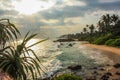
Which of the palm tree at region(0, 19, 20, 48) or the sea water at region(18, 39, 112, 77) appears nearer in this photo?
the palm tree at region(0, 19, 20, 48)

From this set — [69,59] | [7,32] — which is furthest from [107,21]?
[7,32]

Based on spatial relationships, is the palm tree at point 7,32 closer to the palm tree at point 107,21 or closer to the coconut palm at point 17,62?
the coconut palm at point 17,62

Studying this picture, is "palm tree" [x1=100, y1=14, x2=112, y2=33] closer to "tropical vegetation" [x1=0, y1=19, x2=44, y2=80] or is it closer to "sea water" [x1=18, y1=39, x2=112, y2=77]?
"sea water" [x1=18, y1=39, x2=112, y2=77]

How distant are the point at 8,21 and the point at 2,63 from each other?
1417mm

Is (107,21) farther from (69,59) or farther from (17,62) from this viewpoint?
(17,62)

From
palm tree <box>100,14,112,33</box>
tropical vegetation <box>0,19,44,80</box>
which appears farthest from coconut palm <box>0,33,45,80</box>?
palm tree <box>100,14,112,33</box>

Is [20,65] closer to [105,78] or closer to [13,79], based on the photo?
[13,79]

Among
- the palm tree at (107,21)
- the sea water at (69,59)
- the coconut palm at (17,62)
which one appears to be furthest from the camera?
the palm tree at (107,21)

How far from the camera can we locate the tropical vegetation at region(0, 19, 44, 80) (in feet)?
25.6

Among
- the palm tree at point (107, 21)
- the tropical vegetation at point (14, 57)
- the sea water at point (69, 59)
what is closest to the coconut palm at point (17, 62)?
the tropical vegetation at point (14, 57)

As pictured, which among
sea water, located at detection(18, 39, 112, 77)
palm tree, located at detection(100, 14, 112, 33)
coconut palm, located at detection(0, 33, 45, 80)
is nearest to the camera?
coconut palm, located at detection(0, 33, 45, 80)

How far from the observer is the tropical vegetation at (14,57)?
A: 780 centimetres

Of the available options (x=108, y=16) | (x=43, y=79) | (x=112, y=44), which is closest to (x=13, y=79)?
(x=43, y=79)

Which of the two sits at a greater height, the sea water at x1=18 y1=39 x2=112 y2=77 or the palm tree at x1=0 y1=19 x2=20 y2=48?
the palm tree at x1=0 y1=19 x2=20 y2=48
